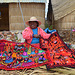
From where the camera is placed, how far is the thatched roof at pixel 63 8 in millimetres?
5943

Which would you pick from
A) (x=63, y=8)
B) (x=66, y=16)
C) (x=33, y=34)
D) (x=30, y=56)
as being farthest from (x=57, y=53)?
(x=63, y=8)

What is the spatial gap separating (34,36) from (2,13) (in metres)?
7.24

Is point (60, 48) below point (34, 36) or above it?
below

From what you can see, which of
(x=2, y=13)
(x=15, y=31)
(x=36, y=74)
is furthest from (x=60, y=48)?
(x=2, y=13)

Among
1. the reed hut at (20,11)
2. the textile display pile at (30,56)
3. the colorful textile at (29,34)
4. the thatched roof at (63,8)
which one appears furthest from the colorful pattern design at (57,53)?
the reed hut at (20,11)

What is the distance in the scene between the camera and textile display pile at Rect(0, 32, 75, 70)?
85.8 inches

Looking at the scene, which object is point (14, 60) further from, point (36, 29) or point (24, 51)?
point (36, 29)

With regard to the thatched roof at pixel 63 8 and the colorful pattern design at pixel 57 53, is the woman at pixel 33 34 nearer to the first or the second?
the colorful pattern design at pixel 57 53

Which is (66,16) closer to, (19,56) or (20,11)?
(20,11)

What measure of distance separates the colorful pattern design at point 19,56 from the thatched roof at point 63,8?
13.2 feet

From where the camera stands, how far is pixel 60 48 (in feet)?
8.68

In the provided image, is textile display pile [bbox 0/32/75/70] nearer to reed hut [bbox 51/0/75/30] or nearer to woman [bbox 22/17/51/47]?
woman [bbox 22/17/51/47]

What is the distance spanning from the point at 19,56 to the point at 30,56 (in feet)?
0.75

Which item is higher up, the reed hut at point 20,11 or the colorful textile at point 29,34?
the reed hut at point 20,11
